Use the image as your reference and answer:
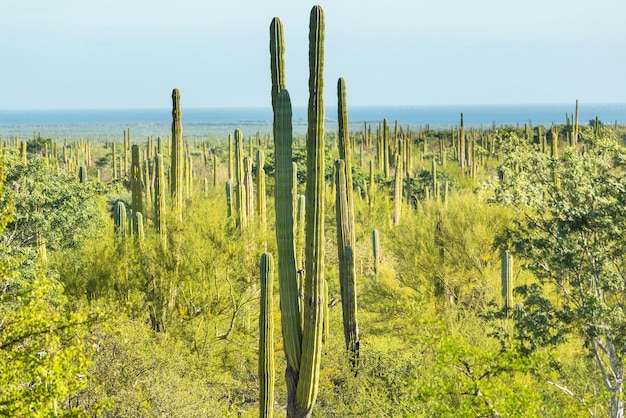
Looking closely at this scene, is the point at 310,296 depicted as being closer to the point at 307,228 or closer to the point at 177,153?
the point at 307,228

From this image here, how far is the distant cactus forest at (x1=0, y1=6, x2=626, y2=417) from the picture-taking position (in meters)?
8.67

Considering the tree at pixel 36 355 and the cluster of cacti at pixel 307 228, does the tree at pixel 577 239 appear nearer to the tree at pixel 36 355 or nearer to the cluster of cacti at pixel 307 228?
the cluster of cacti at pixel 307 228

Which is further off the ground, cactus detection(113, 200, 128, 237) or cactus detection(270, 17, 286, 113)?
cactus detection(270, 17, 286, 113)

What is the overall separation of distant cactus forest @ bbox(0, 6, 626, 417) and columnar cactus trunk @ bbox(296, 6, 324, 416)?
2 cm

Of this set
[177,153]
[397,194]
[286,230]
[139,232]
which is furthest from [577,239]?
[397,194]

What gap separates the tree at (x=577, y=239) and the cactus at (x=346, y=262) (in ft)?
10.8

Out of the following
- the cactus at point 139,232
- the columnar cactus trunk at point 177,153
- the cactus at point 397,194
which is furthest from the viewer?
the cactus at point 397,194

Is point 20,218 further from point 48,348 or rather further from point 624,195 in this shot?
point 624,195

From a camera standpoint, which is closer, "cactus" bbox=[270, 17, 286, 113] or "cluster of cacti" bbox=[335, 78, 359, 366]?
"cactus" bbox=[270, 17, 286, 113]

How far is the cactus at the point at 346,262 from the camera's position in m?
13.6

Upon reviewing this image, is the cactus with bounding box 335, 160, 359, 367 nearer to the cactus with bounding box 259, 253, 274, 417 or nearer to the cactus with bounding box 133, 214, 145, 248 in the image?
the cactus with bounding box 259, 253, 274, 417

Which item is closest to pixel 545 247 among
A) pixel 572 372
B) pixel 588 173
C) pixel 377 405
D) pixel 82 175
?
pixel 588 173

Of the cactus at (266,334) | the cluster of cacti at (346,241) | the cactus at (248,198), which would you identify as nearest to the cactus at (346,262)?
the cluster of cacti at (346,241)

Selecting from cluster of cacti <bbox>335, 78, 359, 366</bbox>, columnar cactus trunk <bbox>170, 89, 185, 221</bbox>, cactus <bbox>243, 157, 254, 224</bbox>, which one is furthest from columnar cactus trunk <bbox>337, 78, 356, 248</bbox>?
cactus <bbox>243, 157, 254, 224</bbox>
